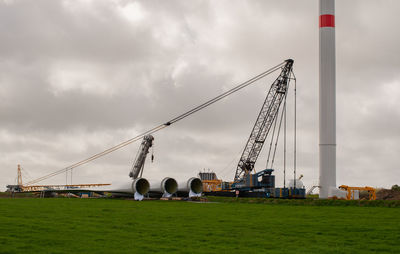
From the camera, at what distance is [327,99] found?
54688 mm

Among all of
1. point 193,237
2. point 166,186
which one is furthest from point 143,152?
point 193,237

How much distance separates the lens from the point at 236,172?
78875 millimetres

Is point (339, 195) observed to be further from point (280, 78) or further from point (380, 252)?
point (380, 252)

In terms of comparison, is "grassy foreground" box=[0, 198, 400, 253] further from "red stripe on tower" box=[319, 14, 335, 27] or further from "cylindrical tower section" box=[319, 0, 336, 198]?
"red stripe on tower" box=[319, 14, 335, 27]

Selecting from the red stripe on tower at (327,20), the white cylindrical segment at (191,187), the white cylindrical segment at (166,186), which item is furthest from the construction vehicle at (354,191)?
the white cylindrical segment at (166,186)

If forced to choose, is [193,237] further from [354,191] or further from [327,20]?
[327,20]

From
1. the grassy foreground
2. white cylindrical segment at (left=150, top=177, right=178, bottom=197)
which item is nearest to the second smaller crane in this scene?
white cylindrical segment at (left=150, top=177, right=178, bottom=197)

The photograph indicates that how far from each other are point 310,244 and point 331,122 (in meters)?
41.4

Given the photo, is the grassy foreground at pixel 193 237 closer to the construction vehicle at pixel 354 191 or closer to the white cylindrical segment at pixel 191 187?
the construction vehicle at pixel 354 191

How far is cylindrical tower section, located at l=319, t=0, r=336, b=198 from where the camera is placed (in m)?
54.3

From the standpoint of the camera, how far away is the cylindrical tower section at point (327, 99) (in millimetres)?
54281

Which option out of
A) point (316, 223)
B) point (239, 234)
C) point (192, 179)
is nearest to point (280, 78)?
point (192, 179)

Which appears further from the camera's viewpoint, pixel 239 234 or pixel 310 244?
pixel 239 234

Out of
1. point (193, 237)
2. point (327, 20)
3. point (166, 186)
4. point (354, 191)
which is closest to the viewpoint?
point (193, 237)
